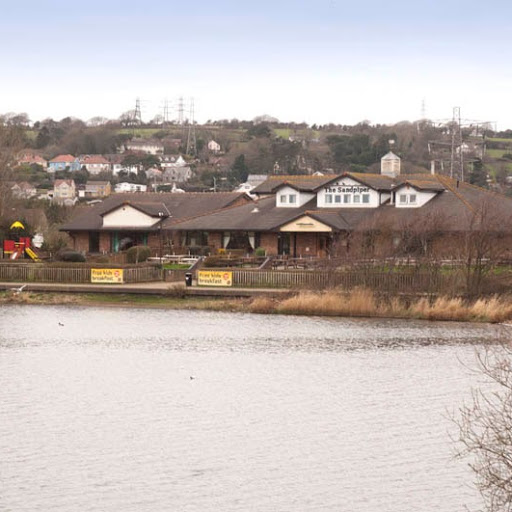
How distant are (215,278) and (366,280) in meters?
8.35

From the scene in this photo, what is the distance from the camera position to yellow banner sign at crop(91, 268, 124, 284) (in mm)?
56469

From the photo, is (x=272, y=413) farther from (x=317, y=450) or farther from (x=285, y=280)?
(x=285, y=280)

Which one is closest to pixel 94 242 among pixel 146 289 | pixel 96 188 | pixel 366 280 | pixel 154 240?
pixel 154 240

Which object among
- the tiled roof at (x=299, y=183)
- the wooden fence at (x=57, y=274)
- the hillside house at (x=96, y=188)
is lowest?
the hillside house at (x=96, y=188)

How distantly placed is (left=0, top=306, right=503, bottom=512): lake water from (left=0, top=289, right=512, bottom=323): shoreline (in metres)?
1.71

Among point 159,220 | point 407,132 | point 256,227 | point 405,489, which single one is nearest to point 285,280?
point 256,227

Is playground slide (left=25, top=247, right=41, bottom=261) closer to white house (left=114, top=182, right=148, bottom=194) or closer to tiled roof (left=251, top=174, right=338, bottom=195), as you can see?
tiled roof (left=251, top=174, right=338, bottom=195)

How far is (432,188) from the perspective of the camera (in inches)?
2714

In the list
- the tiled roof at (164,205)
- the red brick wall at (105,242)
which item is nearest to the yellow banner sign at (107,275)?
the tiled roof at (164,205)

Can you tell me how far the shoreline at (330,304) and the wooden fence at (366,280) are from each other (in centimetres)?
103

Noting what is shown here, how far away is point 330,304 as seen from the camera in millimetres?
47906

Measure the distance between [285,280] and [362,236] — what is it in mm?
8192

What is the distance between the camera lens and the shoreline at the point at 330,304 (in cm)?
4597

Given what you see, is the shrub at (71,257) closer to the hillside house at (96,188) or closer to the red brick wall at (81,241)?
the red brick wall at (81,241)
